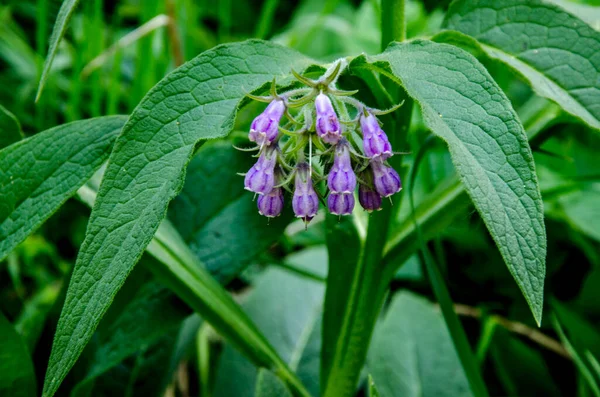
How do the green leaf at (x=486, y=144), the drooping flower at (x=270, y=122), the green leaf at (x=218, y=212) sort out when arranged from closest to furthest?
the green leaf at (x=486, y=144)
the drooping flower at (x=270, y=122)
the green leaf at (x=218, y=212)

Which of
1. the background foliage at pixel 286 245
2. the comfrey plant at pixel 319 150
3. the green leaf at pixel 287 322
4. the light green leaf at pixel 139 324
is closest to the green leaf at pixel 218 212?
the background foliage at pixel 286 245

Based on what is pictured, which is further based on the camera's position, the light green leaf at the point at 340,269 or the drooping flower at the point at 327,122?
the light green leaf at the point at 340,269

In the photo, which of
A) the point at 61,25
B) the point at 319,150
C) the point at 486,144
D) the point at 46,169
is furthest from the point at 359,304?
the point at 61,25

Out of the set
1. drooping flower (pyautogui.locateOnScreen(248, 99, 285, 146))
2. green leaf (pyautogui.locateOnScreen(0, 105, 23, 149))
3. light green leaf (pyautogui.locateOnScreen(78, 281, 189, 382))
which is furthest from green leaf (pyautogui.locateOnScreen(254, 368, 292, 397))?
green leaf (pyautogui.locateOnScreen(0, 105, 23, 149))

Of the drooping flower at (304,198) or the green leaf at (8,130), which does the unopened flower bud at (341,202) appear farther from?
the green leaf at (8,130)

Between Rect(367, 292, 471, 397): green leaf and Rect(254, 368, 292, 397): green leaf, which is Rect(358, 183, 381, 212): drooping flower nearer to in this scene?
Rect(254, 368, 292, 397): green leaf

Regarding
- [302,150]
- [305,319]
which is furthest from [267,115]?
[305,319]

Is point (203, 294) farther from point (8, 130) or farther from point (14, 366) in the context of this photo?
point (8, 130)
